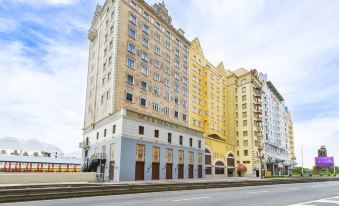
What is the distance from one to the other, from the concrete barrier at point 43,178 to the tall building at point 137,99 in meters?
4.70

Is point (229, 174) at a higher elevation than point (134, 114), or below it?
below

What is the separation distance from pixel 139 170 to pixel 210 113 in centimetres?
3277

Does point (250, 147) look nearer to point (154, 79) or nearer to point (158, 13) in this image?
point (154, 79)

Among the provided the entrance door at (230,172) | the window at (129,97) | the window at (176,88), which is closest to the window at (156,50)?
the window at (176,88)

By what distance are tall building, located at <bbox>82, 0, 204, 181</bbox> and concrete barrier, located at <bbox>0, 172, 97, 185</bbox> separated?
185 inches

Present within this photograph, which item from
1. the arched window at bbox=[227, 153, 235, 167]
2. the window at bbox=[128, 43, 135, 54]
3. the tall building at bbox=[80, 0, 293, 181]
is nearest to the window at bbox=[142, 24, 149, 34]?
the tall building at bbox=[80, 0, 293, 181]

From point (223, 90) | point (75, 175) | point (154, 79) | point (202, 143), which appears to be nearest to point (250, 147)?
point (223, 90)

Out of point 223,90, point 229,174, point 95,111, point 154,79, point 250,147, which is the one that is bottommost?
point 229,174

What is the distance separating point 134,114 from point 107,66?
10746 mm

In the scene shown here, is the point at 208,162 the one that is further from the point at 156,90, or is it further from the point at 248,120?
the point at 248,120

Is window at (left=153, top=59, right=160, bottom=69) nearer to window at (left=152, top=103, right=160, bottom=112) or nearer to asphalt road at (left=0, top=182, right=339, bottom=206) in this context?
window at (left=152, top=103, right=160, bottom=112)

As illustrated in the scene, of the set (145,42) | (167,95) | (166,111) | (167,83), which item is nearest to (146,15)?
(145,42)

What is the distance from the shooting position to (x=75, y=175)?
107 feet

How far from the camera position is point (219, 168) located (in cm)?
6512
